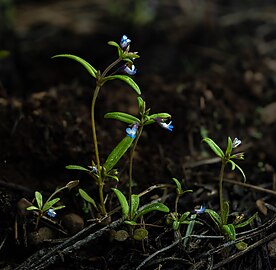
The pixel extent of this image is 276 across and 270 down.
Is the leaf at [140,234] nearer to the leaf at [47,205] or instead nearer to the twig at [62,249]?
the twig at [62,249]

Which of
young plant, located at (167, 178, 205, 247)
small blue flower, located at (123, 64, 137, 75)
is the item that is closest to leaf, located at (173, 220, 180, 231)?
young plant, located at (167, 178, 205, 247)

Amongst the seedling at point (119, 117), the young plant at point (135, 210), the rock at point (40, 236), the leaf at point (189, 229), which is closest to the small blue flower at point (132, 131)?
the seedling at point (119, 117)

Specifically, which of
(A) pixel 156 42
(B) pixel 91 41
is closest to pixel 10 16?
(B) pixel 91 41

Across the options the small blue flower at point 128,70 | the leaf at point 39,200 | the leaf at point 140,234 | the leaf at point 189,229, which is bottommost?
the leaf at point 189,229

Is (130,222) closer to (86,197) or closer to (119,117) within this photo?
(86,197)

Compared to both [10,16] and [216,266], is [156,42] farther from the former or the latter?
[216,266]

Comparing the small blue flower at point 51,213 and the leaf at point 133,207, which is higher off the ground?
the leaf at point 133,207

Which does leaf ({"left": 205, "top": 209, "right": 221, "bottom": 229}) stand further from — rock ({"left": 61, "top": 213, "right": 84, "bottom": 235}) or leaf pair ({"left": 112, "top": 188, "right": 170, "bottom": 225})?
rock ({"left": 61, "top": 213, "right": 84, "bottom": 235})
